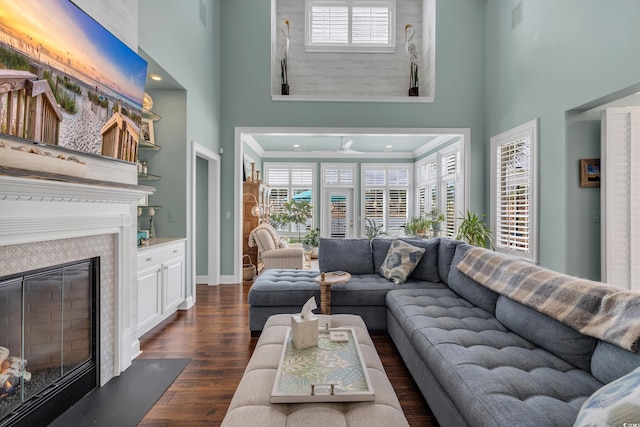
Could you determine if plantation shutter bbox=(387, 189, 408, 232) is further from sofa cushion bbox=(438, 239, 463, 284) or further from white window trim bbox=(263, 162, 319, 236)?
sofa cushion bbox=(438, 239, 463, 284)

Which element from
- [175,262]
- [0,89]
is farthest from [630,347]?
[175,262]

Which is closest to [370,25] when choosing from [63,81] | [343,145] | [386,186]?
[343,145]

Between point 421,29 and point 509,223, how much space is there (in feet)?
12.6

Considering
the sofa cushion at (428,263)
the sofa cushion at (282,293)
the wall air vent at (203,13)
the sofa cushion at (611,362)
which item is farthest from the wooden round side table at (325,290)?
the wall air vent at (203,13)

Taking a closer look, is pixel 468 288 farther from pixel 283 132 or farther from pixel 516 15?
pixel 516 15

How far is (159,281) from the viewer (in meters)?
3.13

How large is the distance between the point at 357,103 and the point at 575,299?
415 centimetres

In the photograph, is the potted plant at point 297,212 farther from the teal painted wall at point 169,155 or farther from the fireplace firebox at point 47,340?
the fireplace firebox at point 47,340

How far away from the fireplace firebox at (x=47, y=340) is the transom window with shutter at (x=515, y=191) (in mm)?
4434

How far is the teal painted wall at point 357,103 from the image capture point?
16.3 ft

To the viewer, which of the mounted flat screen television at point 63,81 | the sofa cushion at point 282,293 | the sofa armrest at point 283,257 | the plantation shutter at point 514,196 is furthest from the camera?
the sofa armrest at point 283,257

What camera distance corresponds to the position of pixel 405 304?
252cm

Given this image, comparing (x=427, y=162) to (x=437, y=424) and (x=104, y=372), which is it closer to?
(x=437, y=424)

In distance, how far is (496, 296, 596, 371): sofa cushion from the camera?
1518 mm
